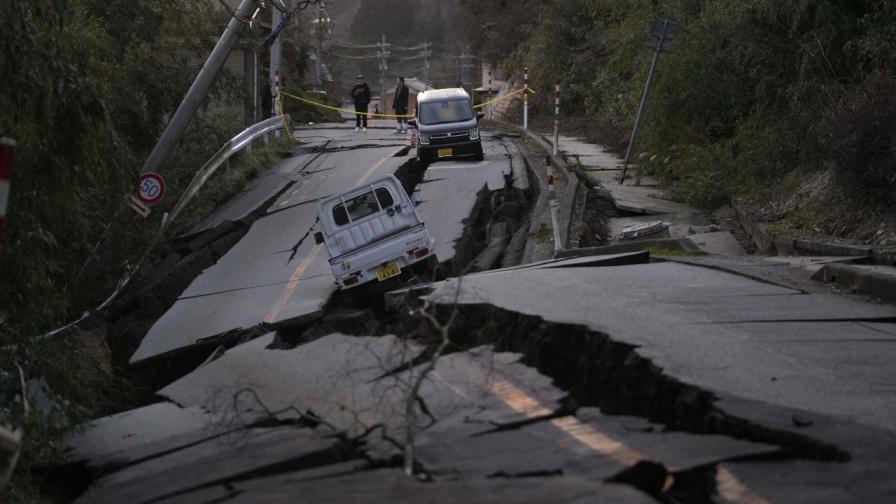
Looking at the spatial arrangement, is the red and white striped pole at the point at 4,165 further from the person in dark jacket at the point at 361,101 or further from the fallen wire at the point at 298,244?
the person in dark jacket at the point at 361,101

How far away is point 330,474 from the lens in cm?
617

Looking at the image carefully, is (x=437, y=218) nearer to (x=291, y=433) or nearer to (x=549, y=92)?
(x=291, y=433)

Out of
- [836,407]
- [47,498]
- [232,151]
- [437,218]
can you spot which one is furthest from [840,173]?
[232,151]

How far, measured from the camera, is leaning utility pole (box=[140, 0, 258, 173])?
19.2 metres

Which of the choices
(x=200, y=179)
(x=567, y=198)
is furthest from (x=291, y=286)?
(x=200, y=179)

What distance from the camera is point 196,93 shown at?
63.7ft

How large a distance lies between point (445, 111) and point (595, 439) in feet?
72.3

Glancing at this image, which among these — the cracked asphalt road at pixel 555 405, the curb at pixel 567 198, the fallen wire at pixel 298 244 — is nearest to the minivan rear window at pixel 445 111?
the curb at pixel 567 198

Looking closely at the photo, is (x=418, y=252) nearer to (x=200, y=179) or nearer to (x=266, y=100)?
(x=200, y=179)

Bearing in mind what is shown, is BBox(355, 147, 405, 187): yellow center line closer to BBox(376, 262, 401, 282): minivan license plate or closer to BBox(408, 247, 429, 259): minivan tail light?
BBox(408, 247, 429, 259): minivan tail light

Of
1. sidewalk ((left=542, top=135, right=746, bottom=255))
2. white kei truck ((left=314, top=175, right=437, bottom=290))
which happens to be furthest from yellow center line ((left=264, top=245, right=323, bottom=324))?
sidewalk ((left=542, top=135, right=746, bottom=255))

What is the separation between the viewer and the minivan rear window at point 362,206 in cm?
1551

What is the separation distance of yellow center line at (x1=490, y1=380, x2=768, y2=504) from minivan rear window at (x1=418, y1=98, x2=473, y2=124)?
2022cm

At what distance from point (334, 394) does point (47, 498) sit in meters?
2.19
